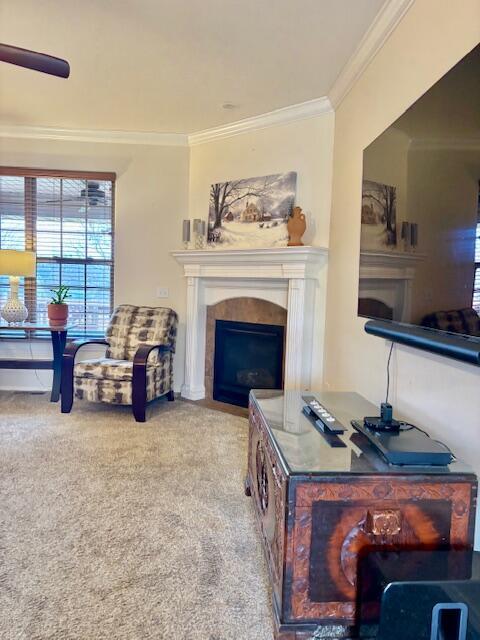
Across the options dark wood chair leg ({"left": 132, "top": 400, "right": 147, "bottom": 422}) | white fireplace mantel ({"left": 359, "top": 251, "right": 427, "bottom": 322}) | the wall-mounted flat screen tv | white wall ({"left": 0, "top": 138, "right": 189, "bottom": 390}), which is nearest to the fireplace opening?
white wall ({"left": 0, "top": 138, "right": 189, "bottom": 390})

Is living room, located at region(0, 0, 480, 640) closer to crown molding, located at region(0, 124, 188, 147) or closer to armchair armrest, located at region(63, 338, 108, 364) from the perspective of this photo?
crown molding, located at region(0, 124, 188, 147)

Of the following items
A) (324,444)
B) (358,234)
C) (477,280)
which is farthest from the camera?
(358,234)

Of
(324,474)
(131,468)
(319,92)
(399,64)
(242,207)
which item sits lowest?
(131,468)

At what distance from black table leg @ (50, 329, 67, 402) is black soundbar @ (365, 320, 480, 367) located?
3172mm

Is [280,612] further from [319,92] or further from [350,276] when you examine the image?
[319,92]

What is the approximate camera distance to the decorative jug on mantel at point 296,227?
3.43 metres

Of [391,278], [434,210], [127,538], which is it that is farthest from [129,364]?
[434,210]

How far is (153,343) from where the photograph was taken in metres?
4.07

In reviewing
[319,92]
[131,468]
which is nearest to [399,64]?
[319,92]

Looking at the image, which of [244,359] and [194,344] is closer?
[244,359]

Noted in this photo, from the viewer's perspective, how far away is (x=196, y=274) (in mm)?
4203

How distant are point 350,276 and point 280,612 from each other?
207 cm

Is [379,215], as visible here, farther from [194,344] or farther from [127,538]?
[194,344]

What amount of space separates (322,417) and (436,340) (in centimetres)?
59
